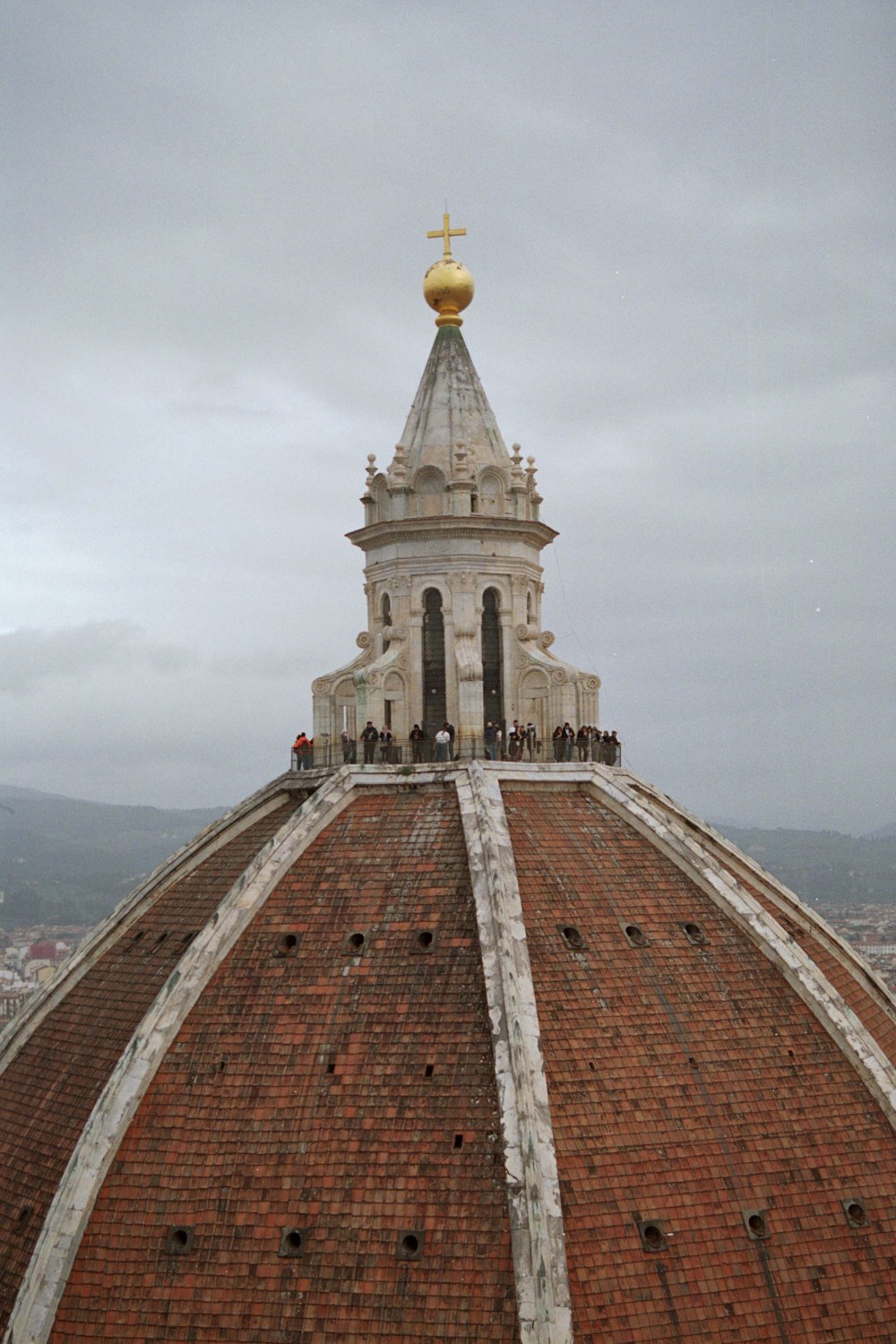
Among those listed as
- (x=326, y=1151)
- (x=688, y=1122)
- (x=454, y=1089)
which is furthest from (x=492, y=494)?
(x=326, y=1151)

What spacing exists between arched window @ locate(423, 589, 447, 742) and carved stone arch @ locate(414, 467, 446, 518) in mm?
1742

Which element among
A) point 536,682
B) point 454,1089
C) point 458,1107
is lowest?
point 458,1107

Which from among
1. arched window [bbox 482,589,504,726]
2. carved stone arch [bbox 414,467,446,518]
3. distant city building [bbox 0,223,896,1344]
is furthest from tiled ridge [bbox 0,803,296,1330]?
carved stone arch [bbox 414,467,446,518]

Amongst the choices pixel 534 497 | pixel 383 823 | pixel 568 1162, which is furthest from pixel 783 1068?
pixel 534 497

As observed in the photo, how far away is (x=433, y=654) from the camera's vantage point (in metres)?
34.6

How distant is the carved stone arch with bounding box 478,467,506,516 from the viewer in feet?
114

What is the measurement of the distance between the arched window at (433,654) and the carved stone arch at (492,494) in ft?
6.97

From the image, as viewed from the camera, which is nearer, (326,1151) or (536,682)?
(326,1151)

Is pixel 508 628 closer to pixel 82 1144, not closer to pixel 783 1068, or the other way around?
pixel 783 1068

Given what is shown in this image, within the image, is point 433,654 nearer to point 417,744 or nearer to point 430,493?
point 417,744

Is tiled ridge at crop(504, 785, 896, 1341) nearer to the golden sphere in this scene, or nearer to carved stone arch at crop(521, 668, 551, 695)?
carved stone arch at crop(521, 668, 551, 695)

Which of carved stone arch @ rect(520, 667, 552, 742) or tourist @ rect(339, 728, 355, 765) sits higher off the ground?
carved stone arch @ rect(520, 667, 552, 742)

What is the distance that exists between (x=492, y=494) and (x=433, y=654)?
12.2 feet

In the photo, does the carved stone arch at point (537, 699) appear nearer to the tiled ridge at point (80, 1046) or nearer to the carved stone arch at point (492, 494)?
the carved stone arch at point (492, 494)
